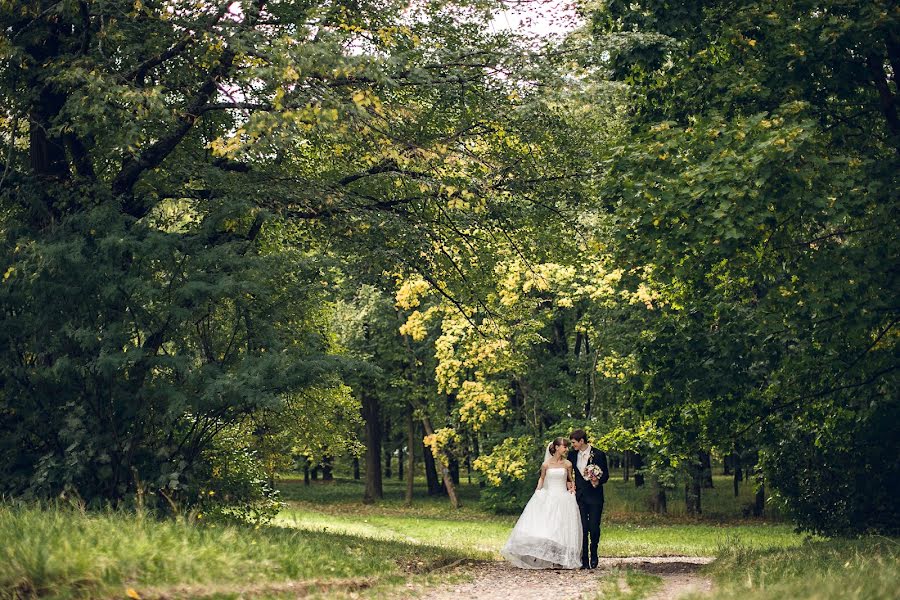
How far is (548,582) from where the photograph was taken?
1027 cm

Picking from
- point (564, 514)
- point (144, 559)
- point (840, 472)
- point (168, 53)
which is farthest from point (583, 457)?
point (168, 53)

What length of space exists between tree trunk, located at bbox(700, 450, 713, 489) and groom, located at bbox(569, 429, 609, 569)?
17189 millimetres

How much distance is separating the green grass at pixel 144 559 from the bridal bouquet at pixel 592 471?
3.45 metres

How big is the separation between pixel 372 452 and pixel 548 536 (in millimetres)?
28360

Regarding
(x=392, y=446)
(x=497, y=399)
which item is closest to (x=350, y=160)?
(x=497, y=399)

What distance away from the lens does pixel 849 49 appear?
13016mm

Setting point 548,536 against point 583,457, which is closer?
point 548,536

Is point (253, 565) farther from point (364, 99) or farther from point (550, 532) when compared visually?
point (364, 99)

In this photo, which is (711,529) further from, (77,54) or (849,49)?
(77,54)

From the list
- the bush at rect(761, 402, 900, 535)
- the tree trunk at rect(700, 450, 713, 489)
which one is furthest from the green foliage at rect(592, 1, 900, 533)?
the tree trunk at rect(700, 450, 713, 489)

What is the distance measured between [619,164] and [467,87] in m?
2.60

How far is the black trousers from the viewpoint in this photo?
1209 centimetres

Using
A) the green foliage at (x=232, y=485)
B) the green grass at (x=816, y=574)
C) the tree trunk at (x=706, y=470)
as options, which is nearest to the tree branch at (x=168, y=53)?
the green foliage at (x=232, y=485)

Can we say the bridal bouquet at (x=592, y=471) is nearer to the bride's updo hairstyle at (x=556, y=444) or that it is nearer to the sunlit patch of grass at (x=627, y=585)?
the bride's updo hairstyle at (x=556, y=444)
